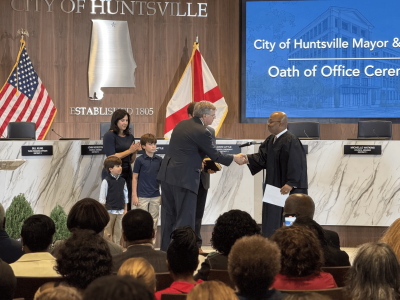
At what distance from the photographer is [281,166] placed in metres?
5.23

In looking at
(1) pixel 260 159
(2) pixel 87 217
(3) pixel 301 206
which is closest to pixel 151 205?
(1) pixel 260 159

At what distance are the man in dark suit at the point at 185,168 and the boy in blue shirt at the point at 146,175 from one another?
81cm

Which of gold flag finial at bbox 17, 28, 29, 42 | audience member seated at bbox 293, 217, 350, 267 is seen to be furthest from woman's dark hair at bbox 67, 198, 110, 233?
gold flag finial at bbox 17, 28, 29, 42

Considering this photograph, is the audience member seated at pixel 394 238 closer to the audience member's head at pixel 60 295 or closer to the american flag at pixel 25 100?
the audience member's head at pixel 60 295

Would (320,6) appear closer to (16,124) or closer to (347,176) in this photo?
(347,176)

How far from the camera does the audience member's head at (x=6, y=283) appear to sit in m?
2.17

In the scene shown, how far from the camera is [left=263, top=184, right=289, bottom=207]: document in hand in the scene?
5.16 meters

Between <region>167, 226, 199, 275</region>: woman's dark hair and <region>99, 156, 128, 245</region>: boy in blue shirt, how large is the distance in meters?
3.24

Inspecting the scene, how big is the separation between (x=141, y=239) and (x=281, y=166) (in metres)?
2.47

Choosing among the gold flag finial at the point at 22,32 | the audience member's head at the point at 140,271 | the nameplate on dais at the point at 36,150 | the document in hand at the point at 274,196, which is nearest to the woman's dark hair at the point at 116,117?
the nameplate on dais at the point at 36,150

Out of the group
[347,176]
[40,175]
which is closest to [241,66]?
[347,176]

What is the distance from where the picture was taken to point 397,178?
648 centimetres

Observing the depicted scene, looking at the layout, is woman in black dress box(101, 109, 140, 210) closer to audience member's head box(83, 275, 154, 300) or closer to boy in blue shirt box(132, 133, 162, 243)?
boy in blue shirt box(132, 133, 162, 243)

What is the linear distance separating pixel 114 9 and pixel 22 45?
1.75m
